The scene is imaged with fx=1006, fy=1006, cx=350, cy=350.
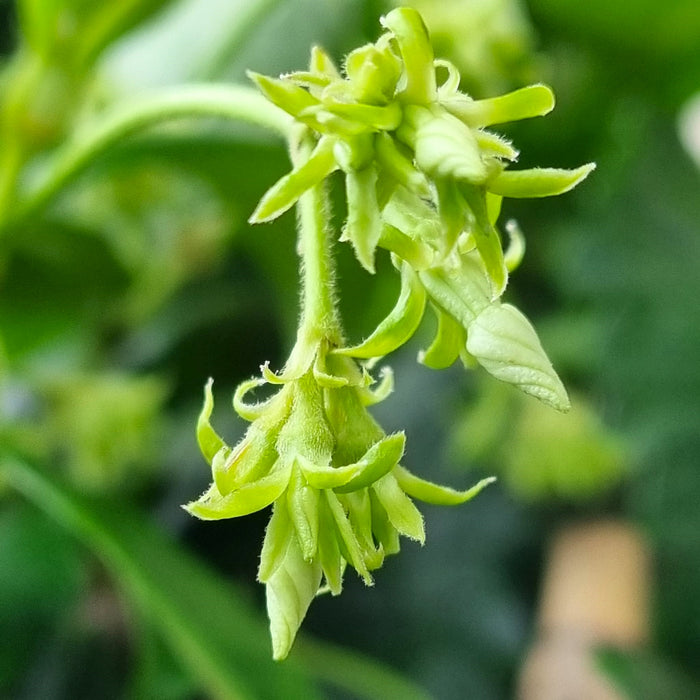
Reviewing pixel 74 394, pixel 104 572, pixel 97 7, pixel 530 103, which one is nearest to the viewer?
pixel 530 103

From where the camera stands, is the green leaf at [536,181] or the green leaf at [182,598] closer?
the green leaf at [536,181]

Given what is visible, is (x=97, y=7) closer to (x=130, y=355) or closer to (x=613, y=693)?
(x=130, y=355)

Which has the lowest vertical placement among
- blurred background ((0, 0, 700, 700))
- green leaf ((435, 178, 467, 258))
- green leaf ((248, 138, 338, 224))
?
blurred background ((0, 0, 700, 700))

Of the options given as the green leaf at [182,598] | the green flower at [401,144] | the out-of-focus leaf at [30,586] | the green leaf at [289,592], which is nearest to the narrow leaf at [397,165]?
the green flower at [401,144]

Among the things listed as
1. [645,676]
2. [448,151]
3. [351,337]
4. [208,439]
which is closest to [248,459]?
[208,439]

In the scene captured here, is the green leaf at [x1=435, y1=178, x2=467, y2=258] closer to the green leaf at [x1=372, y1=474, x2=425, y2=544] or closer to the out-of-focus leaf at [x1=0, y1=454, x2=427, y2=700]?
the green leaf at [x1=372, y1=474, x2=425, y2=544]

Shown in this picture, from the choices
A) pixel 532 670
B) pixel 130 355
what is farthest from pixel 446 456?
pixel 130 355

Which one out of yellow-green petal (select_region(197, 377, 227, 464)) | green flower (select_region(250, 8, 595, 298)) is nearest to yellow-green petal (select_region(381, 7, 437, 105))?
green flower (select_region(250, 8, 595, 298))

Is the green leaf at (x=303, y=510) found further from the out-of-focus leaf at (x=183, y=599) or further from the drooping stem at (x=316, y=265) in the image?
the out-of-focus leaf at (x=183, y=599)
